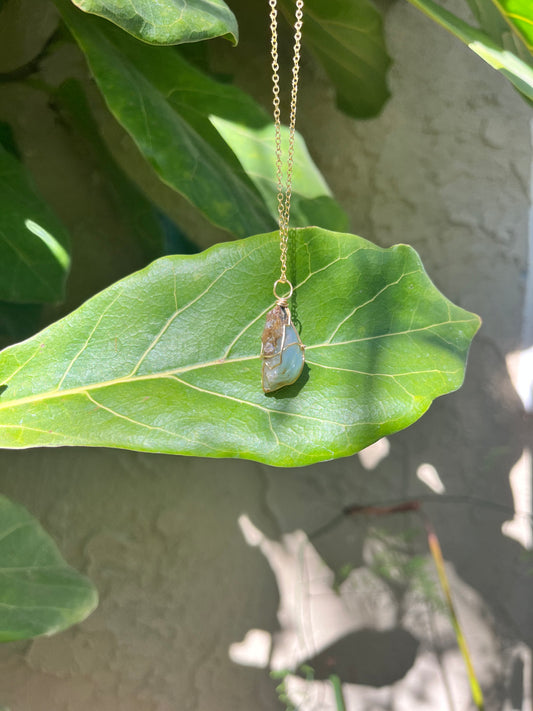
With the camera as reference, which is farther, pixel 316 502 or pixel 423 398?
pixel 316 502

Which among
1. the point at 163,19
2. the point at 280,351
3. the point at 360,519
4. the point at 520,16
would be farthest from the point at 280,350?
the point at 360,519

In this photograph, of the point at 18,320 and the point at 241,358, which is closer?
the point at 241,358

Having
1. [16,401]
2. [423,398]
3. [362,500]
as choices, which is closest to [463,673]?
[362,500]

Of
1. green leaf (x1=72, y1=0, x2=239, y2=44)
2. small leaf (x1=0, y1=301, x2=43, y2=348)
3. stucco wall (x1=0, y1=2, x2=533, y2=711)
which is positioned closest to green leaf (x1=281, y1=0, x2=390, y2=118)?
stucco wall (x1=0, y1=2, x2=533, y2=711)

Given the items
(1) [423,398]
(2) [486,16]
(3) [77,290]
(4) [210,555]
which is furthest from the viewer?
(4) [210,555]

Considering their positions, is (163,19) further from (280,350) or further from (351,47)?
(351,47)

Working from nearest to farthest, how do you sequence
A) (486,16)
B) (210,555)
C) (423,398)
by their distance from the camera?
(423,398) → (486,16) → (210,555)

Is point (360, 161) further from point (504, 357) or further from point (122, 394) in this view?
point (122, 394)
